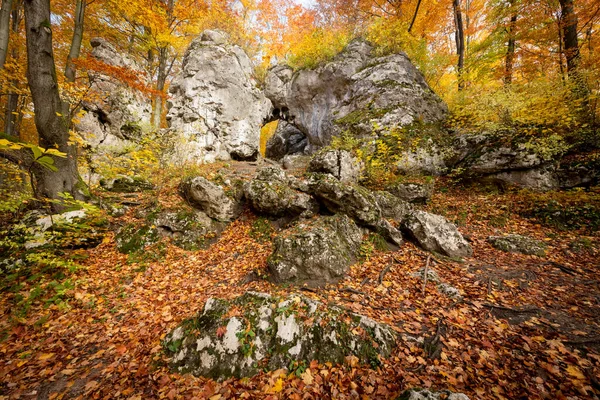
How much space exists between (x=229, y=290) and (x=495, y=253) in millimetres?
6829

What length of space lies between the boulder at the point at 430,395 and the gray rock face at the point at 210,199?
21.1 feet

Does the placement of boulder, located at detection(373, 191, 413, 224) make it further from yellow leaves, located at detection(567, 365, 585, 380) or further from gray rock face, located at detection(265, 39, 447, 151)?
yellow leaves, located at detection(567, 365, 585, 380)

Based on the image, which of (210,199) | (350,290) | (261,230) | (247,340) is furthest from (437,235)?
(210,199)

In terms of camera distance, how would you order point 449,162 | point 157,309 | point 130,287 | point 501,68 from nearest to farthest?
point 157,309 < point 130,287 < point 449,162 < point 501,68

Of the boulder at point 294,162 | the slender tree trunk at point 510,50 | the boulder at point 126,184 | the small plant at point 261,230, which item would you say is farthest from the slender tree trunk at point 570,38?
the boulder at point 126,184

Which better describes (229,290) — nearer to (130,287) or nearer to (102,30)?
(130,287)

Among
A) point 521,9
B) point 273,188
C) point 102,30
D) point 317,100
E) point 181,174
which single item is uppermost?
point 102,30

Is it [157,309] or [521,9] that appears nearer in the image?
[157,309]

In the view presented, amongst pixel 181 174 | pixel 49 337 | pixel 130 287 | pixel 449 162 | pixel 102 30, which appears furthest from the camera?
pixel 102 30

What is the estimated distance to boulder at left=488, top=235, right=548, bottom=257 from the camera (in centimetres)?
570

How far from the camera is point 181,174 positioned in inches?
344

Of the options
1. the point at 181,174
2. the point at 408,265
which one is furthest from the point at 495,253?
the point at 181,174

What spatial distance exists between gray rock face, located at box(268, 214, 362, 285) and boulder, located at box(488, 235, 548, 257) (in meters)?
3.92

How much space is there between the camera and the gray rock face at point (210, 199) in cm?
728
